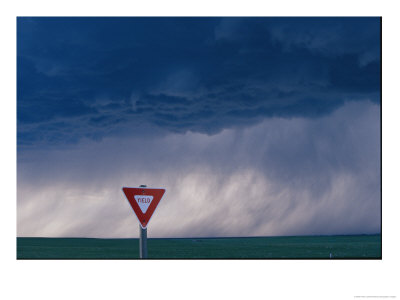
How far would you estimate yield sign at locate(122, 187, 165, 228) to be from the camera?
17.9 ft

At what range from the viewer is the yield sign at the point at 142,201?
5.47 meters

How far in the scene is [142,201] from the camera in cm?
554
